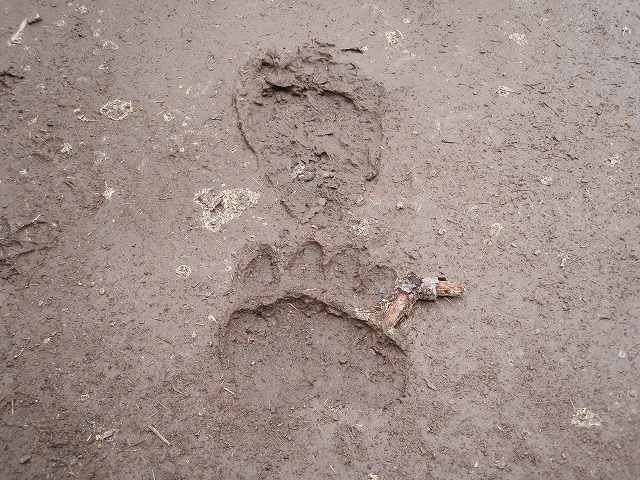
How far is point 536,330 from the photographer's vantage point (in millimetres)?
1729

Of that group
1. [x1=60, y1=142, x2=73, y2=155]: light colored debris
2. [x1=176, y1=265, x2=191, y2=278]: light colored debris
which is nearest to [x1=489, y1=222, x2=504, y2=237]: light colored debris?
[x1=176, y1=265, x2=191, y2=278]: light colored debris

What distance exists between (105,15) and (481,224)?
159cm

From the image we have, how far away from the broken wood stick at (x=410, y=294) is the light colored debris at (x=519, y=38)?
3.26ft

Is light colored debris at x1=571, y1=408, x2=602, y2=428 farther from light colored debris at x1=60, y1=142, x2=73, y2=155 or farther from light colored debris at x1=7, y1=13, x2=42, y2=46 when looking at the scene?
light colored debris at x1=7, y1=13, x2=42, y2=46

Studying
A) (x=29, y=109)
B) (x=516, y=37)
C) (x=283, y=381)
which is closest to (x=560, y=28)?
(x=516, y=37)

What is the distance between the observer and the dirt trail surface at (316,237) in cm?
165

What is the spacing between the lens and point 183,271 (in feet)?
5.86

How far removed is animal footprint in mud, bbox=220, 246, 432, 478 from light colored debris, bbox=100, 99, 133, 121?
2.35ft

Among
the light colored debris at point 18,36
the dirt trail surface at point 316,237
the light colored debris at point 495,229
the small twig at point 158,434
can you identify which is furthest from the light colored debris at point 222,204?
the light colored debris at point 18,36

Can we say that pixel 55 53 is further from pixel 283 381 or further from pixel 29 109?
pixel 283 381

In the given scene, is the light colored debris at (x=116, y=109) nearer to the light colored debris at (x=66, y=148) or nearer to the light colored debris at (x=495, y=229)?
the light colored debris at (x=66, y=148)

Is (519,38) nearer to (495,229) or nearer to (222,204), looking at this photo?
(495,229)

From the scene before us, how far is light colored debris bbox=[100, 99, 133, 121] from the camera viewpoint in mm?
1973

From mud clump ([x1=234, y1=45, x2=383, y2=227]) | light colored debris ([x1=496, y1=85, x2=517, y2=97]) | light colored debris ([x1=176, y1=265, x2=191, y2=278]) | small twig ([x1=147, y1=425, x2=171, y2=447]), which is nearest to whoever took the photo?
small twig ([x1=147, y1=425, x2=171, y2=447])
